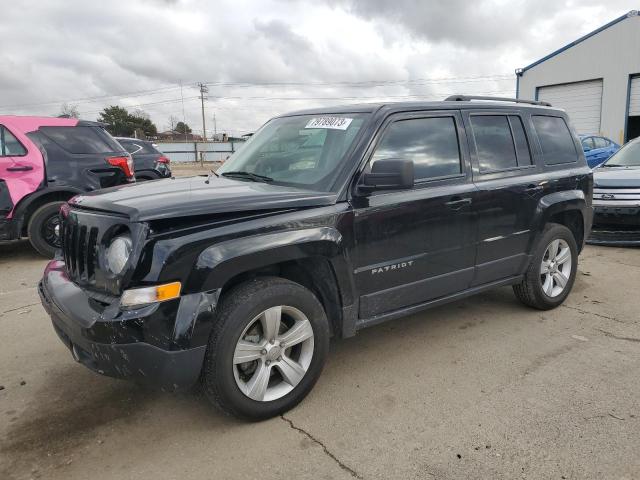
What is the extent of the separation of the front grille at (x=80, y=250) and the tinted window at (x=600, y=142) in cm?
1650

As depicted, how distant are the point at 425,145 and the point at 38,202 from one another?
18.3 feet

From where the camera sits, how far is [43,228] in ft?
22.5

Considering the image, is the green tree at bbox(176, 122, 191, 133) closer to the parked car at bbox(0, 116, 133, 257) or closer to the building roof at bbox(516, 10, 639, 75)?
the building roof at bbox(516, 10, 639, 75)

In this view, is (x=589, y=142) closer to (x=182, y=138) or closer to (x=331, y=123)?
(x=331, y=123)

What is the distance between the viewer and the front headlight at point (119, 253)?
256 cm

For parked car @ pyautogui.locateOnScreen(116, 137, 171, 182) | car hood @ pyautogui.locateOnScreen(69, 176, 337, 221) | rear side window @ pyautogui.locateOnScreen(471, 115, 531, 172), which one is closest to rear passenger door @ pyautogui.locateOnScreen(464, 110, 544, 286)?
rear side window @ pyautogui.locateOnScreen(471, 115, 531, 172)

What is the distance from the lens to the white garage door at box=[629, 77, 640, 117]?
2239 centimetres

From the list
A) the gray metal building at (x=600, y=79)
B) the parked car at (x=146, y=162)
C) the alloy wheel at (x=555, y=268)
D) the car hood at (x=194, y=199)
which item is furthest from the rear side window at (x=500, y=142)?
the gray metal building at (x=600, y=79)

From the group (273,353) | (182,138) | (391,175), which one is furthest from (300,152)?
(182,138)

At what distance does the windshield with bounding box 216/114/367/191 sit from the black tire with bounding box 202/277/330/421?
760mm

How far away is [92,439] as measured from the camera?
9.16 ft

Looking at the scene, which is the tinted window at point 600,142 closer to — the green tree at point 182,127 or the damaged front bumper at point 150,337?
the damaged front bumper at point 150,337

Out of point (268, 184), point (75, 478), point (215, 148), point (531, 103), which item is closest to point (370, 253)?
point (268, 184)

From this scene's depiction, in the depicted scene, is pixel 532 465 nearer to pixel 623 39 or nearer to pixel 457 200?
pixel 457 200
